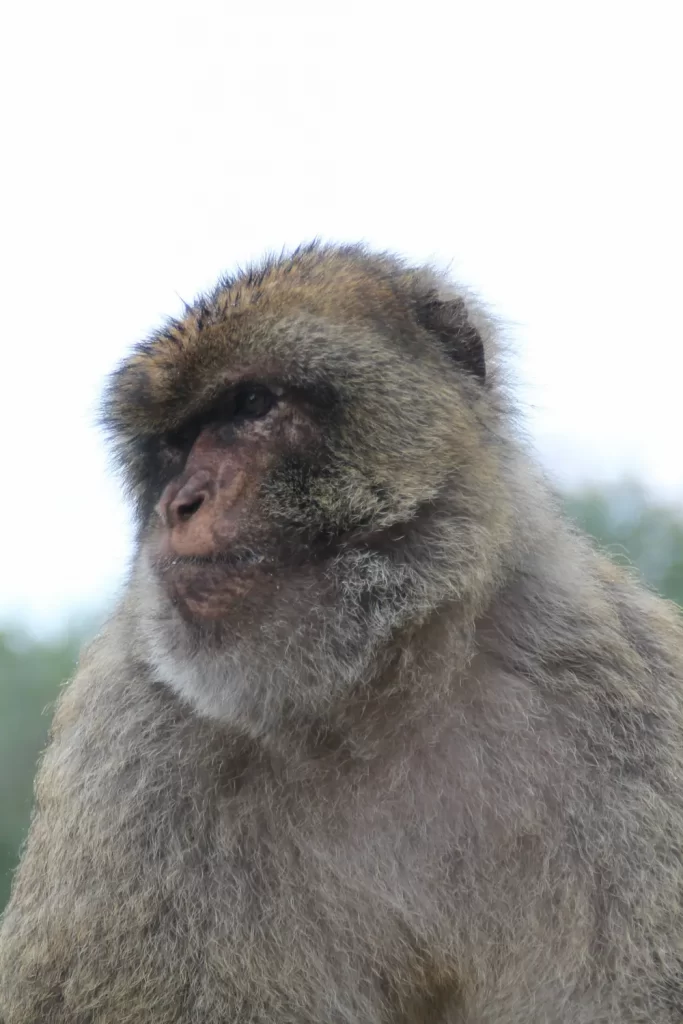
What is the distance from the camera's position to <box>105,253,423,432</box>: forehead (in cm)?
244

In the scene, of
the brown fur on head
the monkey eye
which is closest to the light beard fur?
Answer: the brown fur on head

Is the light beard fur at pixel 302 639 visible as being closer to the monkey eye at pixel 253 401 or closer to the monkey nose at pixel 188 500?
the monkey nose at pixel 188 500

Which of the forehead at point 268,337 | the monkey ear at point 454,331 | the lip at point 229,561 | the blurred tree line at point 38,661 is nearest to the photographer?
the lip at point 229,561

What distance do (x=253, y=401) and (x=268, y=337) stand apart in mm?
159

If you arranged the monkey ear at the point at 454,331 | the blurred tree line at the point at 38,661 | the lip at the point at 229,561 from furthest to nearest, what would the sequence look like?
the blurred tree line at the point at 38,661 < the monkey ear at the point at 454,331 < the lip at the point at 229,561

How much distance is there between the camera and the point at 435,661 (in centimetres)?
239

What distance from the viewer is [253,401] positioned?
8.10 ft

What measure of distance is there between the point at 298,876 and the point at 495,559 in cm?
89

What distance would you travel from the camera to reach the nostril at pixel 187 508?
2.32m

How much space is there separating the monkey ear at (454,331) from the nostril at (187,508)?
2.63ft

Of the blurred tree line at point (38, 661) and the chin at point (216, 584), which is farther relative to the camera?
the blurred tree line at point (38, 661)

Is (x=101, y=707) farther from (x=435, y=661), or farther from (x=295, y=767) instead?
(x=435, y=661)

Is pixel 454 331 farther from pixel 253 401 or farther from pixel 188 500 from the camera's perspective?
pixel 188 500

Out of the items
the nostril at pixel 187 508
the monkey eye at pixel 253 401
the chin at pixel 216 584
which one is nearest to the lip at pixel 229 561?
the chin at pixel 216 584
